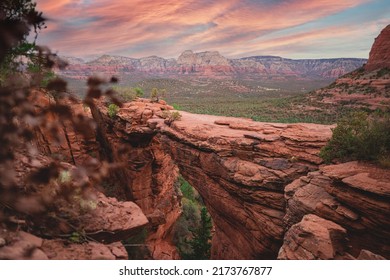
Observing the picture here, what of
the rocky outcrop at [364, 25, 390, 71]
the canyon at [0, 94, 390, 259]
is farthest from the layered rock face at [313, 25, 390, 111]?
the canyon at [0, 94, 390, 259]

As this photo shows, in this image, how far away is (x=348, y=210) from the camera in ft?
20.2

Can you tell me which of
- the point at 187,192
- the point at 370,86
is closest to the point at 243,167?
the point at 187,192

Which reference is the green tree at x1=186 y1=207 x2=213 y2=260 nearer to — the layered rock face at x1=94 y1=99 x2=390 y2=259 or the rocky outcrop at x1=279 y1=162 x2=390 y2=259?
the layered rock face at x1=94 y1=99 x2=390 y2=259

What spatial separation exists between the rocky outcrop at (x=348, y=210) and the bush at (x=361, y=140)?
1.35 feet

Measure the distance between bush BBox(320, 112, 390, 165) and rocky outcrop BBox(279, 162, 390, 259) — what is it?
41 centimetres

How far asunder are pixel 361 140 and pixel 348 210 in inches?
82.4

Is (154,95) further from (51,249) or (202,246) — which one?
(51,249)

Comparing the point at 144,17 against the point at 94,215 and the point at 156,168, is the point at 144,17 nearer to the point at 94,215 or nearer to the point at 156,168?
the point at 94,215

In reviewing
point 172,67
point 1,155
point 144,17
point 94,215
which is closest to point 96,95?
point 1,155

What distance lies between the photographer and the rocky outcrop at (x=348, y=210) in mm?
5461

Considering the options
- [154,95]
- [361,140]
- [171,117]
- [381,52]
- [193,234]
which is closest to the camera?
[361,140]

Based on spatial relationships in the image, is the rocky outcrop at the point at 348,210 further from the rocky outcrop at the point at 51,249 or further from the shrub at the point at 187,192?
the shrub at the point at 187,192

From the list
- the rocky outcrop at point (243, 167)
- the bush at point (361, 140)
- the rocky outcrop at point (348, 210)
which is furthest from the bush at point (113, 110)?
the rocky outcrop at point (348, 210)

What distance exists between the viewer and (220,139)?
10609mm
